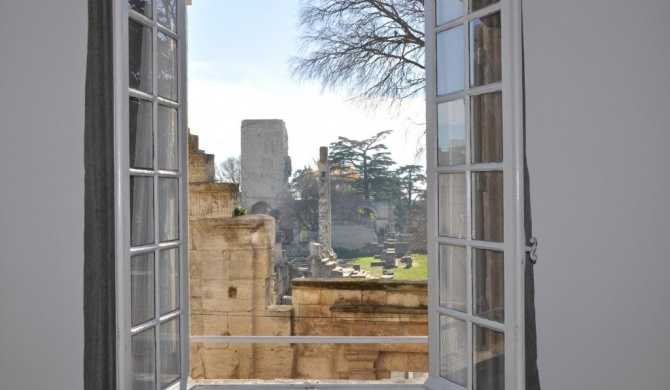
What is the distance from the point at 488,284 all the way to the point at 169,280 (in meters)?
1.21

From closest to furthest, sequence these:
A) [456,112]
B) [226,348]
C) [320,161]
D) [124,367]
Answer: [124,367] → [456,112] → [226,348] → [320,161]

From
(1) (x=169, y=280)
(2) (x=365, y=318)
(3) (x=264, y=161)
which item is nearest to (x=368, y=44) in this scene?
(2) (x=365, y=318)

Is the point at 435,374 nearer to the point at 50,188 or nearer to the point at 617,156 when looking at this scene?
the point at 617,156

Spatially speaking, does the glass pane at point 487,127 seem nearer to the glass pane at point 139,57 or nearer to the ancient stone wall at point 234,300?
the glass pane at point 139,57

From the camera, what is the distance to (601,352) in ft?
6.97

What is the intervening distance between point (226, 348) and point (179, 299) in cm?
384

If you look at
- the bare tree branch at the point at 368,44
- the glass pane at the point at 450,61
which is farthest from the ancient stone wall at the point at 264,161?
the glass pane at the point at 450,61

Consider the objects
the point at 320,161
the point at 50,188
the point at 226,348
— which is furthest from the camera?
the point at 320,161

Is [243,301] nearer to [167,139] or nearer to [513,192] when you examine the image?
[167,139]

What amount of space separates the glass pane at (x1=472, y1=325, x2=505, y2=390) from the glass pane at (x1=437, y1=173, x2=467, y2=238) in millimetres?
363

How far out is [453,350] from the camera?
200 centimetres

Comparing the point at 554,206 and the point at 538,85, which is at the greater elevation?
the point at 538,85

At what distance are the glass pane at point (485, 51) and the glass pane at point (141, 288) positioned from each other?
136 cm

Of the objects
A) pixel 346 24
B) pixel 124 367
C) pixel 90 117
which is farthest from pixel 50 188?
pixel 346 24
